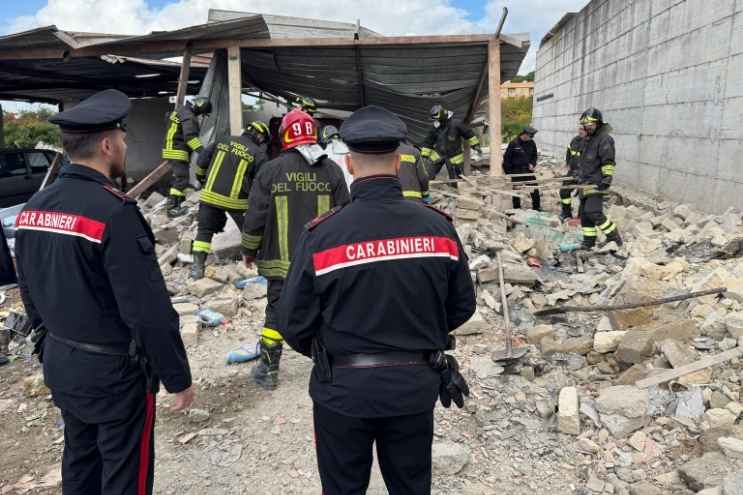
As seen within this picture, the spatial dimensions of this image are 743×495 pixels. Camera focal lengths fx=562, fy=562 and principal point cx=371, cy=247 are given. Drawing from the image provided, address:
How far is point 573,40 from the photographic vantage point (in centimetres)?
1434

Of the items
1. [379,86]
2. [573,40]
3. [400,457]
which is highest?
[573,40]

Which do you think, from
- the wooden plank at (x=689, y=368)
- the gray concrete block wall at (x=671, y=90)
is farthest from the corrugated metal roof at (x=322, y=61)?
the wooden plank at (x=689, y=368)

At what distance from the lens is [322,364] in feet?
6.24

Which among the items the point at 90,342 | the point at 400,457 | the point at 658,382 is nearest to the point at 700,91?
the point at 658,382

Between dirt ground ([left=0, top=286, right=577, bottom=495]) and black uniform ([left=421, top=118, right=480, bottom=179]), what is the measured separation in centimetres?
586

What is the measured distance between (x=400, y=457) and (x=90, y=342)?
46.5 inches

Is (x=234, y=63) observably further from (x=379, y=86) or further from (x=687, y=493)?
(x=687, y=493)

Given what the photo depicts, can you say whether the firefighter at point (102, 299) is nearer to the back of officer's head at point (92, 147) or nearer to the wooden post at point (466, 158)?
the back of officer's head at point (92, 147)

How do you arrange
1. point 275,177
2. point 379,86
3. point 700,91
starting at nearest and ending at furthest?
point 275,177, point 700,91, point 379,86

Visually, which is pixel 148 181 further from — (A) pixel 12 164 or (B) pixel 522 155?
(B) pixel 522 155

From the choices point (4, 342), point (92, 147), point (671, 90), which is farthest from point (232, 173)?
point (671, 90)

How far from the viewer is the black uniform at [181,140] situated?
7.83 meters

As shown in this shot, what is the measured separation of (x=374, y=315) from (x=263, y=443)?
1.86m

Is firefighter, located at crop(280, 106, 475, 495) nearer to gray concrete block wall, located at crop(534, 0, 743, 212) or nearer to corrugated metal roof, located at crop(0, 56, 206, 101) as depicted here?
gray concrete block wall, located at crop(534, 0, 743, 212)
